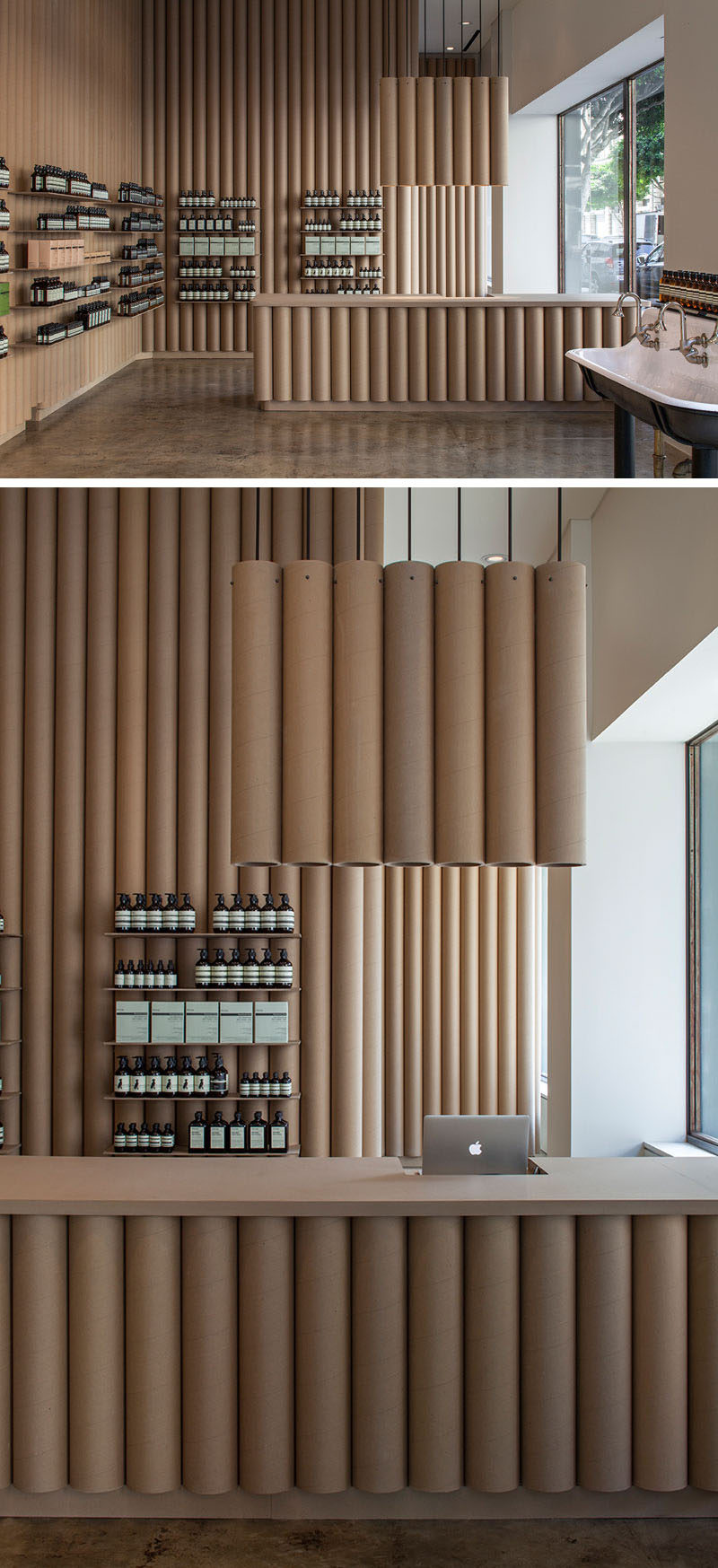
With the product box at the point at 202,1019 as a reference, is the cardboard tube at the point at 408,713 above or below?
above

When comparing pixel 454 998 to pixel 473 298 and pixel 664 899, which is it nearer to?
pixel 664 899

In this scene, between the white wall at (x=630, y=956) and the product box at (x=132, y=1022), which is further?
the white wall at (x=630, y=956)

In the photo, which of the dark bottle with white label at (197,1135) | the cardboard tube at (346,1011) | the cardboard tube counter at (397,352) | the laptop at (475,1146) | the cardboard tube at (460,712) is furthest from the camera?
the cardboard tube at (346,1011)

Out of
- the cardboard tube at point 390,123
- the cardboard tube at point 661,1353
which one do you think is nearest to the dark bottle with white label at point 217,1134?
the cardboard tube at point 661,1353

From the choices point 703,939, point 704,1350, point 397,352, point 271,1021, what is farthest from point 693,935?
point 704,1350

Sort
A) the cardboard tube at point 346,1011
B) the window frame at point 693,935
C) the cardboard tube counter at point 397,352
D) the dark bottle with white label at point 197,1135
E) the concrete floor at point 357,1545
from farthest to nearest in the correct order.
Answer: the window frame at point 693,935, the cardboard tube at point 346,1011, the dark bottle with white label at point 197,1135, the cardboard tube counter at point 397,352, the concrete floor at point 357,1545

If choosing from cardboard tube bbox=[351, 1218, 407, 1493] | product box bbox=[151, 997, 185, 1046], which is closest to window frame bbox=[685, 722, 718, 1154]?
product box bbox=[151, 997, 185, 1046]

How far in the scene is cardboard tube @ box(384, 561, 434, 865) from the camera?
2.87m

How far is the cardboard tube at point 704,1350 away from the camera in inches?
111

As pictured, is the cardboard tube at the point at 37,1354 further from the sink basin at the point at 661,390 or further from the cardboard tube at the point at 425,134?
the cardboard tube at the point at 425,134

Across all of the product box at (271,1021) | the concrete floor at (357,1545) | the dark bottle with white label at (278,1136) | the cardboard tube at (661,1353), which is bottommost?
the dark bottle with white label at (278,1136)

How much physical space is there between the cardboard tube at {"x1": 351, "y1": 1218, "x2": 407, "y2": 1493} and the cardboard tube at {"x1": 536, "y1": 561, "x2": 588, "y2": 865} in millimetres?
902

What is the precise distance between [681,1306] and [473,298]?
4.54m

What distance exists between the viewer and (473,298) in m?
5.93
